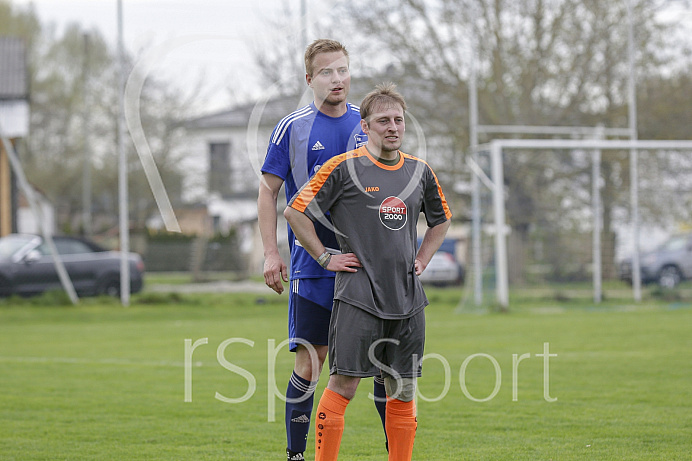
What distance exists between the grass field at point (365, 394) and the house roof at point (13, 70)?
884cm

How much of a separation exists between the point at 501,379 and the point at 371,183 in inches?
150

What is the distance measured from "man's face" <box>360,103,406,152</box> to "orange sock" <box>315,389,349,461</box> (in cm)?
109

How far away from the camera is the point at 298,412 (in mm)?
3918

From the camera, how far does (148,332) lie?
12203 millimetres

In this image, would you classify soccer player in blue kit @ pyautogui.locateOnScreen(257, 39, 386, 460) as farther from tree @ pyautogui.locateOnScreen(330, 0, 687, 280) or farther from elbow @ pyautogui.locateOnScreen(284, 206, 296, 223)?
tree @ pyautogui.locateOnScreen(330, 0, 687, 280)

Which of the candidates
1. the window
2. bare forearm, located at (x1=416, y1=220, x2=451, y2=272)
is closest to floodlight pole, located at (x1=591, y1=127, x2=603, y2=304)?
the window

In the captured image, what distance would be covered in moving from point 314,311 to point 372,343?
511 millimetres

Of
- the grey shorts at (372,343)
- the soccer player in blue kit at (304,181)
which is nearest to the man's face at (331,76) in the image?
the soccer player in blue kit at (304,181)

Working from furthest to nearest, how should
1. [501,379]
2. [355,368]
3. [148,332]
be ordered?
[148,332], [501,379], [355,368]

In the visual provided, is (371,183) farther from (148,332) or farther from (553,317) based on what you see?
(553,317)

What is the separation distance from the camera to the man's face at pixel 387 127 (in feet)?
11.6

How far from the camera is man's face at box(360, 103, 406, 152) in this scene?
3.53 metres

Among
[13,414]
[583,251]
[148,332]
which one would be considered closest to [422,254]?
[13,414]

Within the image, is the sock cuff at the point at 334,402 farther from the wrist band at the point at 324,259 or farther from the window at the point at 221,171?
the window at the point at 221,171
